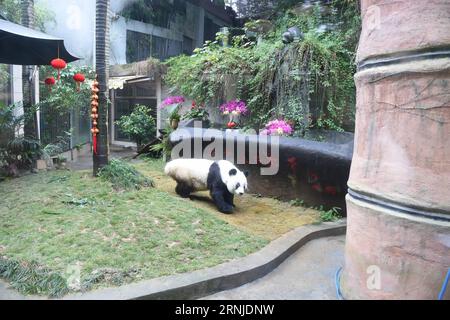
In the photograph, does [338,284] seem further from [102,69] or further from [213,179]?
[102,69]

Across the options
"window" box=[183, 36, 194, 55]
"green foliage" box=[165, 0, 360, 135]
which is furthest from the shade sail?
"window" box=[183, 36, 194, 55]

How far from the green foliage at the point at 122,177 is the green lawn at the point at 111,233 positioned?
189 millimetres

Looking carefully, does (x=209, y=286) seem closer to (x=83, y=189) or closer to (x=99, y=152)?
(x=83, y=189)

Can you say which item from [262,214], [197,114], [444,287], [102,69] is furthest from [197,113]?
[444,287]

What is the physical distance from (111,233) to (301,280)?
2155 mm

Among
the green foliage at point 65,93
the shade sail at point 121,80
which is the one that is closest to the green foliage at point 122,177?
the green foliage at point 65,93

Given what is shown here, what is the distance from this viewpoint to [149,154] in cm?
1027

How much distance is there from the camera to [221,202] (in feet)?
18.7

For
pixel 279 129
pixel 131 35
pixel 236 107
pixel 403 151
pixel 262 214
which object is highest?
pixel 131 35

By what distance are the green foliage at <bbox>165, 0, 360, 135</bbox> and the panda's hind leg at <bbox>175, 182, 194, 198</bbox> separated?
8.34 feet

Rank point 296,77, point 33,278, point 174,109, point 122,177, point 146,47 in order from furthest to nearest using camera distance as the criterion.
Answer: point 146,47 < point 174,109 < point 296,77 < point 122,177 < point 33,278

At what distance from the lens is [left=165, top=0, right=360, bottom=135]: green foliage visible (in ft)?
24.3

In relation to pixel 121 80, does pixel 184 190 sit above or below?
below

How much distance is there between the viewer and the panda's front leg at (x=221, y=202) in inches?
221
